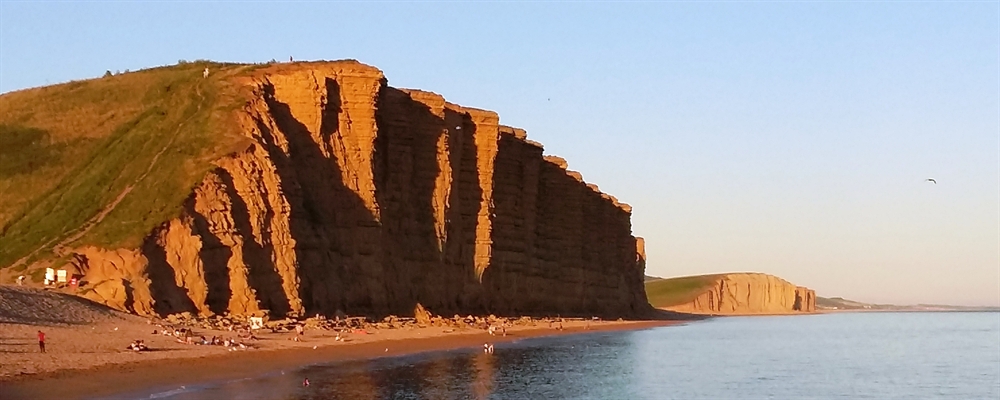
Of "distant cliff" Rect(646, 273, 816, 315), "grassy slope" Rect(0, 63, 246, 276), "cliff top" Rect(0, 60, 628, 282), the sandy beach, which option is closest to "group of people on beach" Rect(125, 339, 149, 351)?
the sandy beach

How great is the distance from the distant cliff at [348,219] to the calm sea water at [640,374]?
25.5 feet

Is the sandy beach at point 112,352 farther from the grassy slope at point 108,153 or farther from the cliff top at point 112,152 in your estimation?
the grassy slope at point 108,153

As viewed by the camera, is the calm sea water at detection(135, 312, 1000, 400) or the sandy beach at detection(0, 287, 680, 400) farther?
the calm sea water at detection(135, 312, 1000, 400)

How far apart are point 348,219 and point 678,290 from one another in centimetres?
12909

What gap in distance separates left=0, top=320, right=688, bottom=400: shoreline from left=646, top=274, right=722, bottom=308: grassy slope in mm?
122413

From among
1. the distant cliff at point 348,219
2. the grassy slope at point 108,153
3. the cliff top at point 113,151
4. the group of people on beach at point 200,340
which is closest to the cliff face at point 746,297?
the distant cliff at point 348,219

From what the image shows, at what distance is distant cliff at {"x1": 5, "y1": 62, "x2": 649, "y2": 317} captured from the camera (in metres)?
42.3

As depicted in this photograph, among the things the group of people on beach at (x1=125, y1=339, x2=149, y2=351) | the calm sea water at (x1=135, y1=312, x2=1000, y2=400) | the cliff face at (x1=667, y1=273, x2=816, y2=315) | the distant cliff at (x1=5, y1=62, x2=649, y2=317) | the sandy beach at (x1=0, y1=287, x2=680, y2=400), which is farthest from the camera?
the cliff face at (x1=667, y1=273, x2=816, y2=315)

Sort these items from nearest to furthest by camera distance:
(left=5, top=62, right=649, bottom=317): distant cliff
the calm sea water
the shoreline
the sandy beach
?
the shoreline < the sandy beach < the calm sea water < (left=5, top=62, right=649, bottom=317): distant cliff

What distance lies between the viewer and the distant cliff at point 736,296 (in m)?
166

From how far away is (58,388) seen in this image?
24812mm

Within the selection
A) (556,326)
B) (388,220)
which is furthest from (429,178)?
(556,326)

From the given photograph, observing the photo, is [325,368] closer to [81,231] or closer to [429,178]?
[81,231]

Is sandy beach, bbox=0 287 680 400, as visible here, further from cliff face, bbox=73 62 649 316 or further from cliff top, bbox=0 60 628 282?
cliff top, bbox=0 60 628 282
